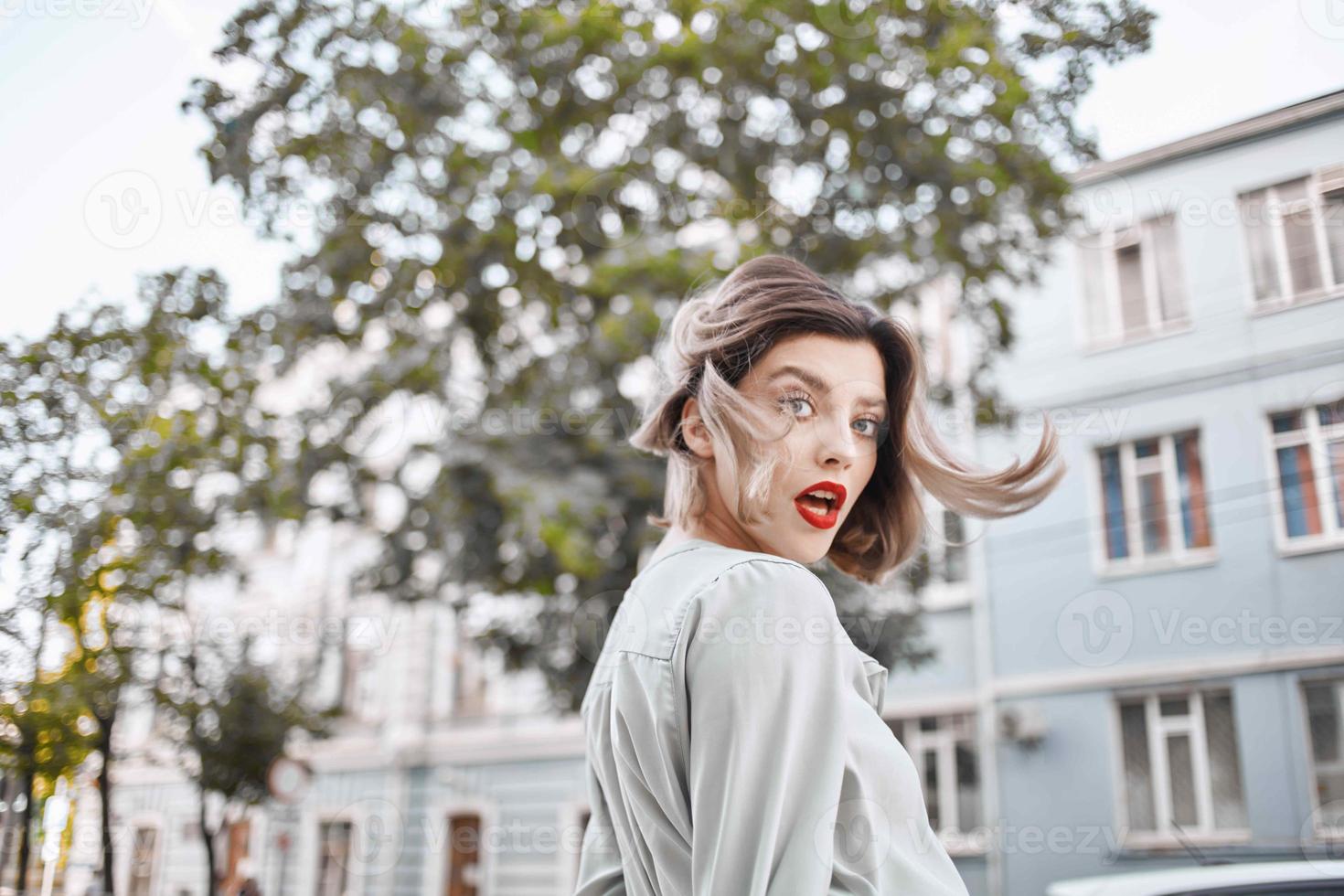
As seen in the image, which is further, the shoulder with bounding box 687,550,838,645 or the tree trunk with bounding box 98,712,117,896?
the tree trunk with bounding box 98,712,117,896

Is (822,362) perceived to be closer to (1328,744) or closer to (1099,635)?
(1328,744)

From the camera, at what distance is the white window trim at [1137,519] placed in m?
5.30

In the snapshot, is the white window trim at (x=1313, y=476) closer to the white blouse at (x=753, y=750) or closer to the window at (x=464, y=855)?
the white blouse at (x=753, y=750)

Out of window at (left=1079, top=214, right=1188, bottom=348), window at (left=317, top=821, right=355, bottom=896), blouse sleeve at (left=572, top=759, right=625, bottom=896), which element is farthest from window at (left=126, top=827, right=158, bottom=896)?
window at (left=1079, top=214, right=1188, bottom=348)

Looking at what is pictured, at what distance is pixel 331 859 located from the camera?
388cm

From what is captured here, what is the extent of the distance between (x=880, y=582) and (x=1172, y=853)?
6060 millimetres

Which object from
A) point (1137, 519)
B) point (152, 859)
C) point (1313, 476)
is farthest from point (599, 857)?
point (1137, 519)

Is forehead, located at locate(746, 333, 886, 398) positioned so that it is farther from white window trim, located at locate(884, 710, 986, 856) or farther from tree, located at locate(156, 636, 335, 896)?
white window trim, located at locate(884, 710, 986, 856)

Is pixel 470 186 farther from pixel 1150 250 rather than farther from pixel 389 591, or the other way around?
pixel 1150 250

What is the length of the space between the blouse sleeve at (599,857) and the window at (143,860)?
0.79 metres

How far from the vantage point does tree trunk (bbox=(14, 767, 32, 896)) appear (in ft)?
4.16

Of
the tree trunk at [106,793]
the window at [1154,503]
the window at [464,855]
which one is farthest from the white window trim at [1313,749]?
the window at [464,855]

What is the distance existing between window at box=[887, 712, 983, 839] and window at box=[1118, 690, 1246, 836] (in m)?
1.26

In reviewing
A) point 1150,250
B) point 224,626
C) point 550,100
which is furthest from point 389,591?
point 1150,250
